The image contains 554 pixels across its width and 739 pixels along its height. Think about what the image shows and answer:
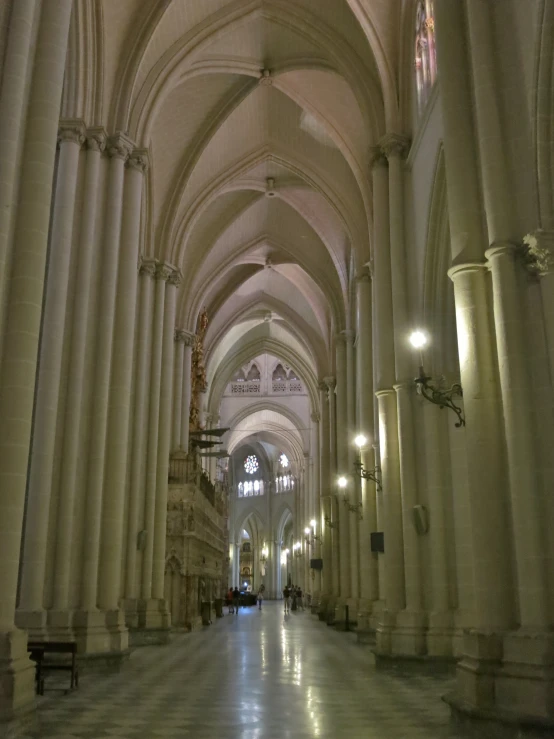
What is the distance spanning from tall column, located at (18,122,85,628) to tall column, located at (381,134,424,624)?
6.21 meters

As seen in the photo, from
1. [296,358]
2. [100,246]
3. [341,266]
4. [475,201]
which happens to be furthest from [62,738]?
[296,358]

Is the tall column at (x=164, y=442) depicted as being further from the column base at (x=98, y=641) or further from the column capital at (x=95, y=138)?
the column capital at (x=95, y=138)

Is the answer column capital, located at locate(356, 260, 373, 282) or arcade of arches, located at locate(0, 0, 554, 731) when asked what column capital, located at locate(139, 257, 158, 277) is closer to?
arcade of arches, located at locate(0, 0, 554, 731)

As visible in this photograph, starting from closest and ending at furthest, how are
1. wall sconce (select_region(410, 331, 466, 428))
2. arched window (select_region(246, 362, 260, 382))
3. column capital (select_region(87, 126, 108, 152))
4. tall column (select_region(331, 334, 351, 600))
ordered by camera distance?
wall sconce (select_region(410, 331, 466, 428)), column capital (select_region(87, 126, 108, 152)), tall column (select_region(331, 334, 351, 600)), arched window (select_region(246, 362, 260, 382))

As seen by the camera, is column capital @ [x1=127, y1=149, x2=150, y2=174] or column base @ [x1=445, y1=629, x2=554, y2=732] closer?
Answer: column base @ [x1=445, y1=629, x2=554, y2=732]

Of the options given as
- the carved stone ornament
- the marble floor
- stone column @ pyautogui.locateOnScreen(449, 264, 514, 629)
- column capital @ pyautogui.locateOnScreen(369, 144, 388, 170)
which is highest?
column capital @ pyautogui.locateOnScreen(369, 144, 388, 170)

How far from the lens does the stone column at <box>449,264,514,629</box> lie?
25.2ft

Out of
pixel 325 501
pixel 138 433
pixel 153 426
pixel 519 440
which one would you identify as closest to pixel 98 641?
pixel 138 433


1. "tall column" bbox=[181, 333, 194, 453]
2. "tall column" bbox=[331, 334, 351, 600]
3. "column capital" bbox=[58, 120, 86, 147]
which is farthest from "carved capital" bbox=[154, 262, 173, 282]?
"tall column" bbox=[331, 334, 351, 600]

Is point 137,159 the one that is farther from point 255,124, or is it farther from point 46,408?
point 255,124

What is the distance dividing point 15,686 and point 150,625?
1102cm

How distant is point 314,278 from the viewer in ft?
95.6

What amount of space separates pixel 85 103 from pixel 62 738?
11551mm

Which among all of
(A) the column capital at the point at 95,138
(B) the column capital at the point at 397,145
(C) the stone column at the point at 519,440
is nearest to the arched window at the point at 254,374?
(B) the column capital at the point at 397,145
